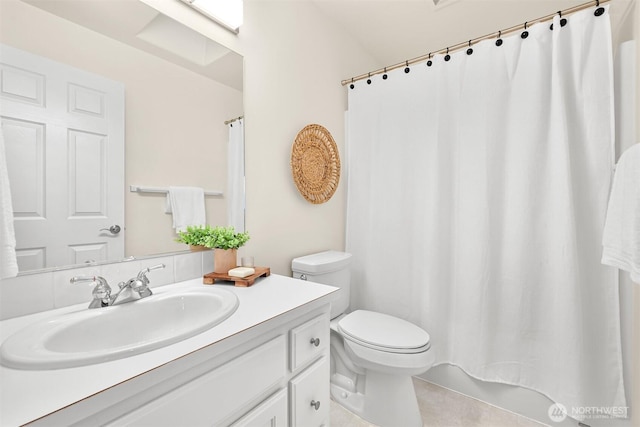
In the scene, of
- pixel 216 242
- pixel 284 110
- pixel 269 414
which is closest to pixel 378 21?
pixel 284 110

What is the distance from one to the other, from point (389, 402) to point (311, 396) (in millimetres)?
693

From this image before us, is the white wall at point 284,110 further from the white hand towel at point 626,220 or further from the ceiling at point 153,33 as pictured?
the white hand towel at point 626,220

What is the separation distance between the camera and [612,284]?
4.15 feet

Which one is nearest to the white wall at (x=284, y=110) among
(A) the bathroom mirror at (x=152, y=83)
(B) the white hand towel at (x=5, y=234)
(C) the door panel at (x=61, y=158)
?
(A) the bathroom mirror at (x=152, y=83)

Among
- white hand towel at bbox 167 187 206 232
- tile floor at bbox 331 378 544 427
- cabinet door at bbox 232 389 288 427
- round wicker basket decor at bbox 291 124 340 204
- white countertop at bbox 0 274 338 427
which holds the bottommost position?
tile floor at bbox 331 378 544 427

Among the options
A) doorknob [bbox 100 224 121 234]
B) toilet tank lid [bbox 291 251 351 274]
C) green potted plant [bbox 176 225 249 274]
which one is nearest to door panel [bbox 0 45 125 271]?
doorknob [bbox 100 224 121 234]

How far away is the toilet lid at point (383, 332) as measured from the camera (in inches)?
53.8

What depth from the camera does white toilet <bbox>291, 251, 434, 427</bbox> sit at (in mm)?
1347

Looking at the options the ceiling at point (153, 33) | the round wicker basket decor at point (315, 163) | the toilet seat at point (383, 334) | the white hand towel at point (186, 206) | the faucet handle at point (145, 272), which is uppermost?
the ceiling at point (153, 33)

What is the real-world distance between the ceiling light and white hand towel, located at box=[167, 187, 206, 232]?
2.59 ft

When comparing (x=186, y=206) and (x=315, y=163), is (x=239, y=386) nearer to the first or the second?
(x=186, y=206)

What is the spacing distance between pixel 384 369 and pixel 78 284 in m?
1.31

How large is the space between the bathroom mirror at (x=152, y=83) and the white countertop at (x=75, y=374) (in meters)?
0.39

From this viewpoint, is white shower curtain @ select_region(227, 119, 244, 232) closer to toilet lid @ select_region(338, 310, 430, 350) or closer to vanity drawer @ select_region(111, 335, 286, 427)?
vanity drawer @ select_region(111, 335, 286, 427)
